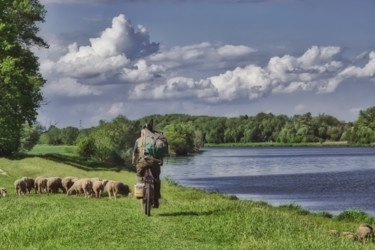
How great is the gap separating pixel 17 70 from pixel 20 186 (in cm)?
1732

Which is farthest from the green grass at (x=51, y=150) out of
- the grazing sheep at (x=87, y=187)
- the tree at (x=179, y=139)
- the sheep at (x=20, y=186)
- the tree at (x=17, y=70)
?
the grazing sheep at (x=87, y=187)

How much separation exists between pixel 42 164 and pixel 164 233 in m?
36.5

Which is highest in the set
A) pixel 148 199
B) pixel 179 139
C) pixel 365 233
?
pixel 179 139

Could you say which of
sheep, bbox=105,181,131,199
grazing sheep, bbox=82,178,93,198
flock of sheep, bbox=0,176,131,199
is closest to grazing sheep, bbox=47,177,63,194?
flock of sheep, bbox=0,176,131,199

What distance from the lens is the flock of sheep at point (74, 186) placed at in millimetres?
25812

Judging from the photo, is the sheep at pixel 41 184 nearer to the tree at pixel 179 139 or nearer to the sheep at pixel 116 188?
the sheep at pixel 116 188

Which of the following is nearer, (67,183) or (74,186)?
(74,186)

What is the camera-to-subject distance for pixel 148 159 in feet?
53.2

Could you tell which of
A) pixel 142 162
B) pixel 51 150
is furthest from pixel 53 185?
pixel 51 150

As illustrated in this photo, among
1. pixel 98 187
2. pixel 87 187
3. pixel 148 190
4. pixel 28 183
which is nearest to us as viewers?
pixel 148 190

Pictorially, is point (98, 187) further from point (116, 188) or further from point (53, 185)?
point (53, 185)

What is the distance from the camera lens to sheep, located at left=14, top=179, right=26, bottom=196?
90.2ft

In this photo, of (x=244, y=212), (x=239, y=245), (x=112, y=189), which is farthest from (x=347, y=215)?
(x=239, y=245)

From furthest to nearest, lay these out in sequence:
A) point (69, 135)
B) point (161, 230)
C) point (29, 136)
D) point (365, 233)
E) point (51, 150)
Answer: point (69, 135)
point (51, 150)
point (29, 136)
point (365, 233)
point (161, 230)
